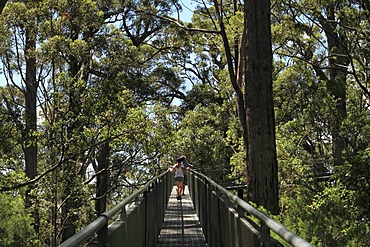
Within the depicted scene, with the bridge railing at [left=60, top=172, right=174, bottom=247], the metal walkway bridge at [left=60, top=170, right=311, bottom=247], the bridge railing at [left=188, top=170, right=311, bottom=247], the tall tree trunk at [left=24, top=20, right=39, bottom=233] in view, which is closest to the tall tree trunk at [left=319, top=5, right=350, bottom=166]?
the tall tree trunk at [left=24, top=20, right=39, bottom=233]

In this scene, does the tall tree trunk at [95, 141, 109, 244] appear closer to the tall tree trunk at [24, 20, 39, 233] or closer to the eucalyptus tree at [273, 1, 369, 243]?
the tall tree trunk at [24, 20, 39, 233]

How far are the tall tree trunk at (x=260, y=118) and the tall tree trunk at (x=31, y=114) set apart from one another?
844 cm

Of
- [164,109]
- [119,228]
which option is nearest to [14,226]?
[164,109]

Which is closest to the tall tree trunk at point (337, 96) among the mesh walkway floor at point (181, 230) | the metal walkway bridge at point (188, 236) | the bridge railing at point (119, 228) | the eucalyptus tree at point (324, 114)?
the eucalyptus tree at point (324, 114)

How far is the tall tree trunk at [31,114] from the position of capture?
50.9 feet

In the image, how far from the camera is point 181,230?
987 cm

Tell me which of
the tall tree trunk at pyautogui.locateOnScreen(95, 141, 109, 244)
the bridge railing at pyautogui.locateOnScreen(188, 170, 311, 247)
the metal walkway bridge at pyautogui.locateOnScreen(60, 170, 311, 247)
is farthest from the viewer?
the tall tree trunk at pyautogui.locateOnScreen(95, 141, 109, 244)

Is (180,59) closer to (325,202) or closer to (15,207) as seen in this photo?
(15,207)

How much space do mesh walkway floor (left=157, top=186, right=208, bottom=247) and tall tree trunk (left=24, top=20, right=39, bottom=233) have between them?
5104 mm

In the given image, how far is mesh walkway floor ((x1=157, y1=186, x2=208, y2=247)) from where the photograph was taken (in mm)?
8492

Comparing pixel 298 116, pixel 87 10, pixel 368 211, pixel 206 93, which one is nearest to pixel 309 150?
pixel 298 116

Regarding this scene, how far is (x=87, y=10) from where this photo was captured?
61.7ft

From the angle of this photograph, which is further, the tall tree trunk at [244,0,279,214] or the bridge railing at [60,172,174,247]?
the tall tree trunk at [244,0,279,214]

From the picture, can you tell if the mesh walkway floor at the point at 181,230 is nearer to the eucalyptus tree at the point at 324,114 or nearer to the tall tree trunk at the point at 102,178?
the eucalyptus tree at the point at 324,114
